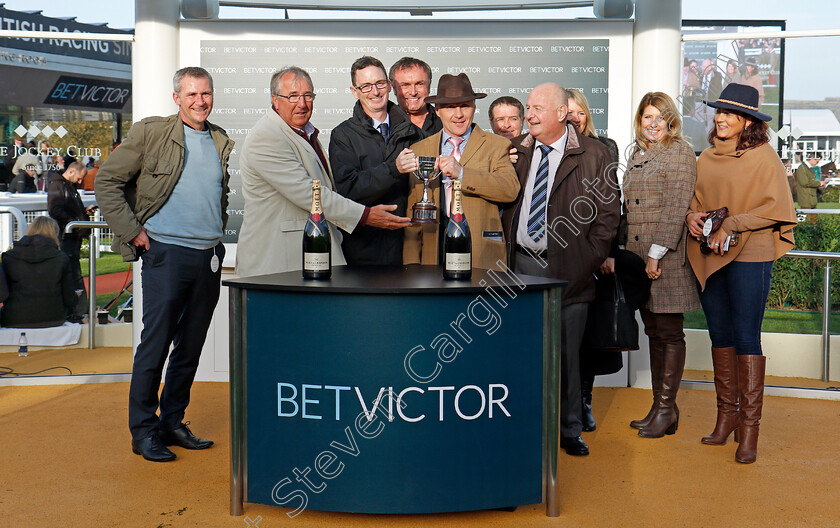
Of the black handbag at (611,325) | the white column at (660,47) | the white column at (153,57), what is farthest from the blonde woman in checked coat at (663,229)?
the white column at (153,57)

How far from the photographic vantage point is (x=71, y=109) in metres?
5.60

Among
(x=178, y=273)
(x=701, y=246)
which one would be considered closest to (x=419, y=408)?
(x=178, y=273)

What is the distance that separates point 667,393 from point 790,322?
1.98 metres

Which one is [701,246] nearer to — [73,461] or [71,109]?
[73,461]

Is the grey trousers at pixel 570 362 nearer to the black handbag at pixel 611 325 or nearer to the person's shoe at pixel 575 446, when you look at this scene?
the person's shoe at pixel 575 446

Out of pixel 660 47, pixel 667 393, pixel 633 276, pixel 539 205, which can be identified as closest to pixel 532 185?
pixel 539 205

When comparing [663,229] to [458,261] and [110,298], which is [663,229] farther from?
[110,298]

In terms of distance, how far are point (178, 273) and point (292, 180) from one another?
0.75 metres

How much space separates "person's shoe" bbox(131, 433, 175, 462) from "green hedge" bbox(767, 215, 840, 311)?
4130mm

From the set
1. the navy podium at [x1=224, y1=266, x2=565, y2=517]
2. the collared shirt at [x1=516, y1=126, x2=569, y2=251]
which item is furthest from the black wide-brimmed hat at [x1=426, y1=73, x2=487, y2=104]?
the navy podium at [x1=224, y1=266, x2=565, y2=517]

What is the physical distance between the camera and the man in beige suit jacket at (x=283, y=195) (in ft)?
12.4

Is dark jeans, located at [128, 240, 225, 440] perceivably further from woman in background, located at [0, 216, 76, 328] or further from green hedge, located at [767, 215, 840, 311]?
green hedge, located at [767, 215, 840, 311]

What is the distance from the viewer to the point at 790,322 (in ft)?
19.7

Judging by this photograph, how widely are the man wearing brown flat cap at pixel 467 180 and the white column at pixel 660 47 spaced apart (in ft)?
6.16
